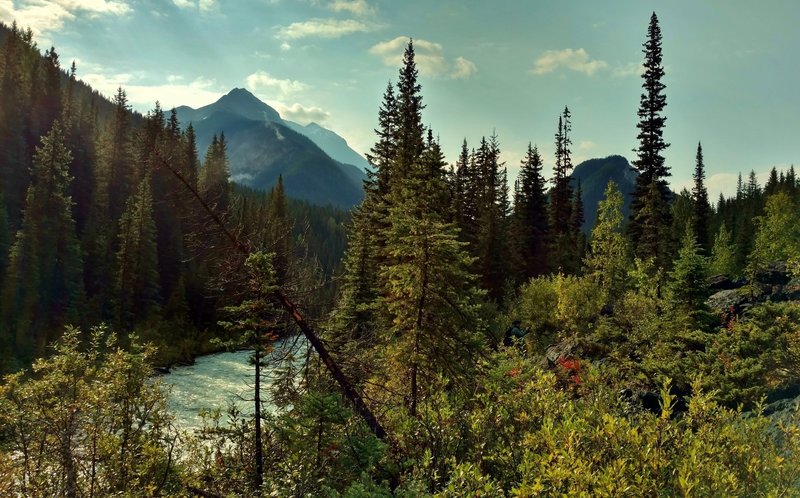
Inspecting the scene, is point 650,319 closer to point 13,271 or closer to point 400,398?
point 400,398

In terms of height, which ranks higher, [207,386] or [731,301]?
[731,301]

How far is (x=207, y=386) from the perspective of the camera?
40125 mm

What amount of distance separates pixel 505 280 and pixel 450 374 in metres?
31.9

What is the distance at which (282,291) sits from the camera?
9562 mm

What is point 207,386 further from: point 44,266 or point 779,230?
point 779,230

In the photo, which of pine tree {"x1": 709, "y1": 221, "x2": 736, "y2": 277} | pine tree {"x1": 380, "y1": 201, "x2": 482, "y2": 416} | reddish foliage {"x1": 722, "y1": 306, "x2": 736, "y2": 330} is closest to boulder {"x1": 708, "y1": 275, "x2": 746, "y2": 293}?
pine tree {"x1": 709, "y1": 221, "x2": 736, "y2": 277}

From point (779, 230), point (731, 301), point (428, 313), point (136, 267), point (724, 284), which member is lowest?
point (731, 301)

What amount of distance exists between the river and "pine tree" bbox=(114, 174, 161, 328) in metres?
9.99

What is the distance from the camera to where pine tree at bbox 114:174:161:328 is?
53969 mm

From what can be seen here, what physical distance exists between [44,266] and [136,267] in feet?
29.4

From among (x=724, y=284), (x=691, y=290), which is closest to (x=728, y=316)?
(x=691, y=290)

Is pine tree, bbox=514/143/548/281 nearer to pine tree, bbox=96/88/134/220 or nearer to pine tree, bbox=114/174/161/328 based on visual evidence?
pine tree, bbox=114/174/161/328

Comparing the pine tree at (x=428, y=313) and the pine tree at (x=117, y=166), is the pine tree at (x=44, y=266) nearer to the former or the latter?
the pine tree at (x=117, y=166)

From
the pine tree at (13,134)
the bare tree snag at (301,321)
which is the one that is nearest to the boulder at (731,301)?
the bare tree snag at (301,321)
